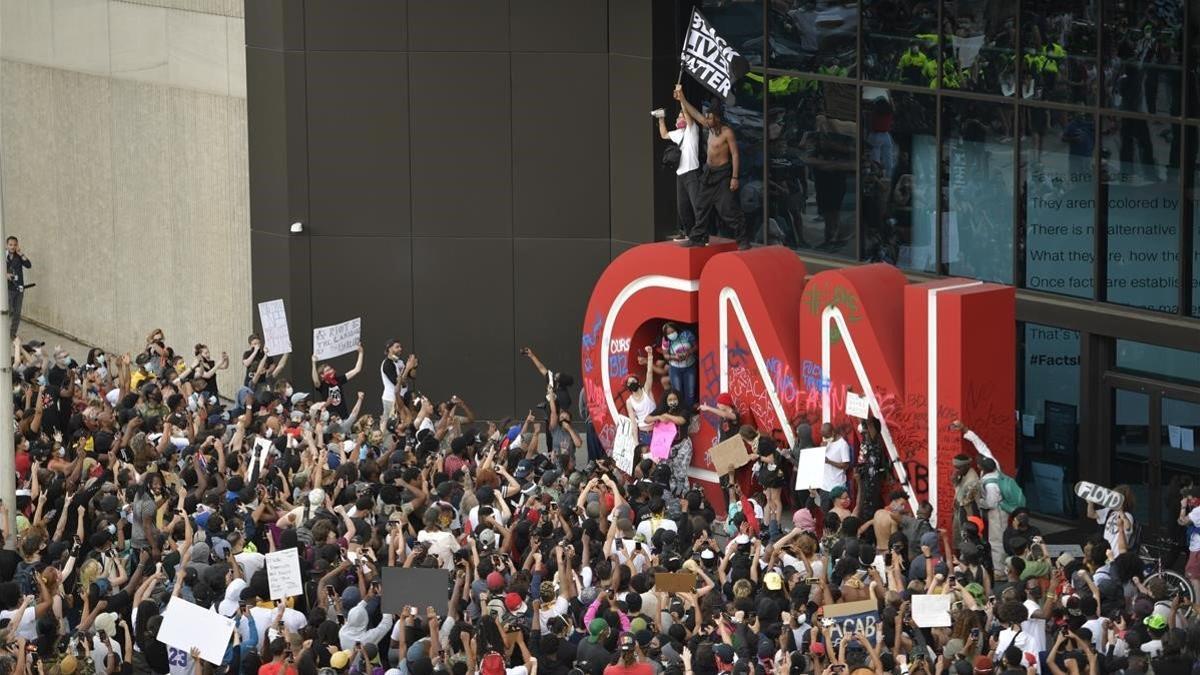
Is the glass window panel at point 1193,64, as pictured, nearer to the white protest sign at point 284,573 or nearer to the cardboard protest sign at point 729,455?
the cardboard protest sign at point 729,455

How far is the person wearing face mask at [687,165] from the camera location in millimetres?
24281

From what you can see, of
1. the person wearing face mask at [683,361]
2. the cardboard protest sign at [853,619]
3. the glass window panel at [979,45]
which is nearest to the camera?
the cardboard protest sign at [853,619]

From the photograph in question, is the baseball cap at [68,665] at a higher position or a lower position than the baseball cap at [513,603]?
lower

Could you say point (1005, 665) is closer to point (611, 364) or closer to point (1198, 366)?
point (1198, 366)

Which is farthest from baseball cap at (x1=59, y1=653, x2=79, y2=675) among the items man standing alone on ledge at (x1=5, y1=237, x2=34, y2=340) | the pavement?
man standing alone on ledge at (x1=5, y1=237, x2=34, y2=340)

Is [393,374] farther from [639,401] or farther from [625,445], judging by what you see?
[625,445]

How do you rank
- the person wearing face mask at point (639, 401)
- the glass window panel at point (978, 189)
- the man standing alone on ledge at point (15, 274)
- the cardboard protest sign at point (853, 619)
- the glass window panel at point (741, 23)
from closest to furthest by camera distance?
the cardboard protest sign at point (853, 619), the glass window panel at point (978, 189), the person wearing face mask at point (639, 401), the glass window panel at point (741, 23), the man standing alone on ledge at point (15, 274)

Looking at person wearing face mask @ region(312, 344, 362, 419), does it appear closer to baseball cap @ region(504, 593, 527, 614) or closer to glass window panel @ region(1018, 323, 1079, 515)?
glass window panel @ region(1018, 323, 1079, 515)

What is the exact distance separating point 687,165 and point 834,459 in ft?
14.8

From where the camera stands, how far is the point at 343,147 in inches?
1107

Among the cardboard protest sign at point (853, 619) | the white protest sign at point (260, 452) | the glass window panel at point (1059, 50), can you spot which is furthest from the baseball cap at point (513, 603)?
the glass window panel at point (1059, 50)

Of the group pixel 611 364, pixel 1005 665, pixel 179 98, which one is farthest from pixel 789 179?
pixel 1005 665

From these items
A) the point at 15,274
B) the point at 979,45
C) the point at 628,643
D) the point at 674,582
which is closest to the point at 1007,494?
the point at 674,582

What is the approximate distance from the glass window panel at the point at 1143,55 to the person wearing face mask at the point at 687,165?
4.71 metres
